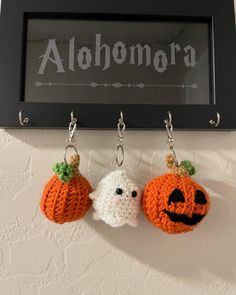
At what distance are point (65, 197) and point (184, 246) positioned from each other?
21 centimetres

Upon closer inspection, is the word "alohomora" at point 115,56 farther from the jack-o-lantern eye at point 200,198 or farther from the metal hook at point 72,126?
the jack-o-lantern eye at point 200,198

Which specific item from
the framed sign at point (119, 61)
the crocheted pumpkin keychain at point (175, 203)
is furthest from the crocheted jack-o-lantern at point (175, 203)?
the framed sign at point (119, 61)

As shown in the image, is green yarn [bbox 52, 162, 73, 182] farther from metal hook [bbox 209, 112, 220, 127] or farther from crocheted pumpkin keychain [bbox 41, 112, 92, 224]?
metal hook [bbox 209, 112, 220, 127]

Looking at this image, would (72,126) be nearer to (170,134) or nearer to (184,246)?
(170,134)

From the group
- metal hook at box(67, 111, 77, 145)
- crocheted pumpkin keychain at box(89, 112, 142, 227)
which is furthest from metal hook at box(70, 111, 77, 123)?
crocheted pumpkin keychain at box(89, 112, 142, 227)

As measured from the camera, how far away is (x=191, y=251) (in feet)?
1.48

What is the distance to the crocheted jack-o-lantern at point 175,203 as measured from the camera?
0.38 m

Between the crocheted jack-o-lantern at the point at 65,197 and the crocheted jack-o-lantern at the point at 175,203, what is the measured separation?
9 cm

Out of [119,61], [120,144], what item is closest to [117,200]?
[120,144]

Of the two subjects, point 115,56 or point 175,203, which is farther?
point 115,56

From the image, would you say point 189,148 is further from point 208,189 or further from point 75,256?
point 75,256

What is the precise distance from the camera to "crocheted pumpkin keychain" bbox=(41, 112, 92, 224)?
38 cm

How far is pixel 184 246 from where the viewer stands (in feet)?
1.48

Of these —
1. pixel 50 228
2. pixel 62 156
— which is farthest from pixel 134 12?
pixel 50 228
